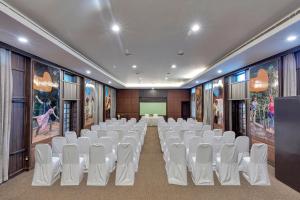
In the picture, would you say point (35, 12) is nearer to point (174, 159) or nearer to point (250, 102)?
point (174, 159)

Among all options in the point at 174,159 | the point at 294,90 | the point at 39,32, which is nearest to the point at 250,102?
the point at 294,90

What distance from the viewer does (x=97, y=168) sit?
503 cm

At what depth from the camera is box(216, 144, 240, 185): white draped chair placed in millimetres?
5008

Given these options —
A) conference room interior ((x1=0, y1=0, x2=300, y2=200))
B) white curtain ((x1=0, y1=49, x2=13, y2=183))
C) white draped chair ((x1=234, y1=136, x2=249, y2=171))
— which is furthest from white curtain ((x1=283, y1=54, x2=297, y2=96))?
white curtain ((x1=0, y1=49, x2=13, y2=183))

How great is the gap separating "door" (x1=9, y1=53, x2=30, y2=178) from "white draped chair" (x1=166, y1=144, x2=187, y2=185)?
4412 mm

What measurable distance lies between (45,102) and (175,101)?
53.9ft

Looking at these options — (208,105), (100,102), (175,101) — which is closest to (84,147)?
(100,102)

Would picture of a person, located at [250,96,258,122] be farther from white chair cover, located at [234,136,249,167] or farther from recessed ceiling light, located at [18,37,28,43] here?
recessed ceiling light, located at [18,37,28,43]

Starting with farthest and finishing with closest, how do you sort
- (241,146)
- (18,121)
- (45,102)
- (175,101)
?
(175,101)
(45,102)
(241,146)
(18,121)

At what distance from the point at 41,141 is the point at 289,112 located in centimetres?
764

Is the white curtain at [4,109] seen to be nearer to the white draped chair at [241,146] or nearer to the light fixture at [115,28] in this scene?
the light fixture at [115,28]

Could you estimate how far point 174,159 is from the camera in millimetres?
5113

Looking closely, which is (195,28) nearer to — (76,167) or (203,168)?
(203,168)

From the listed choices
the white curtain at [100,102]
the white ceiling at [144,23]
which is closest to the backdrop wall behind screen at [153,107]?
the white curtain at [100,102]
